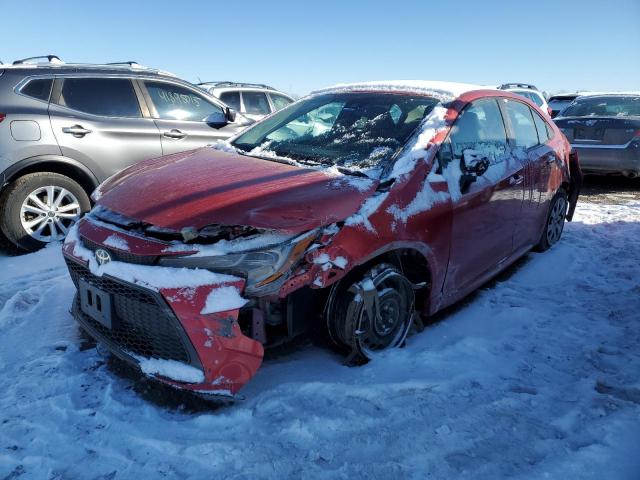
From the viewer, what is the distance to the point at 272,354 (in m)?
2.75

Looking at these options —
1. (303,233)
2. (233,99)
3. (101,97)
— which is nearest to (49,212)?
(101,97)

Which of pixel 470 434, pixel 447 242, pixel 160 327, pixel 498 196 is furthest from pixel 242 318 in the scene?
pixel 498 196

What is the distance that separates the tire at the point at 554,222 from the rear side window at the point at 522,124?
0.77 m

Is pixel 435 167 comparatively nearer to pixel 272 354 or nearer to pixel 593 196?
pixel 272 354

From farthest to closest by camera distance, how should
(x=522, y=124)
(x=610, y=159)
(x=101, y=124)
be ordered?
(x=610, y=159)
(x=101, y=124)
(x=522, y=124)

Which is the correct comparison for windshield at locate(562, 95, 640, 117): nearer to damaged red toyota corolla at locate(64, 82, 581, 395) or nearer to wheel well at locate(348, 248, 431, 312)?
damaged red toyota corolla at locate(64, 82, 581, 395)

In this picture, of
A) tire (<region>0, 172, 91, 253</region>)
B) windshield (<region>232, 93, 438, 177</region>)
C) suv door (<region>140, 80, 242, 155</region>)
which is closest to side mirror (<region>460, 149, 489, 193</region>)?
windshield (<region>232, 93, 438, 177</region>)

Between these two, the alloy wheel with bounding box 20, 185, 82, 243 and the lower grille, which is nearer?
the lower grille

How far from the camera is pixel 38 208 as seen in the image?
4.39 meters

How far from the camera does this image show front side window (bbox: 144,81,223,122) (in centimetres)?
530

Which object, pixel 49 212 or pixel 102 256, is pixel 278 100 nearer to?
pixel 49 212

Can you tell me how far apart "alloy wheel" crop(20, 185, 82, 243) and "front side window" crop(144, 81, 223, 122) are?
1388mm

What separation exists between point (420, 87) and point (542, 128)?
1.70m

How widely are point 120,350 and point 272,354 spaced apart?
827 mm
